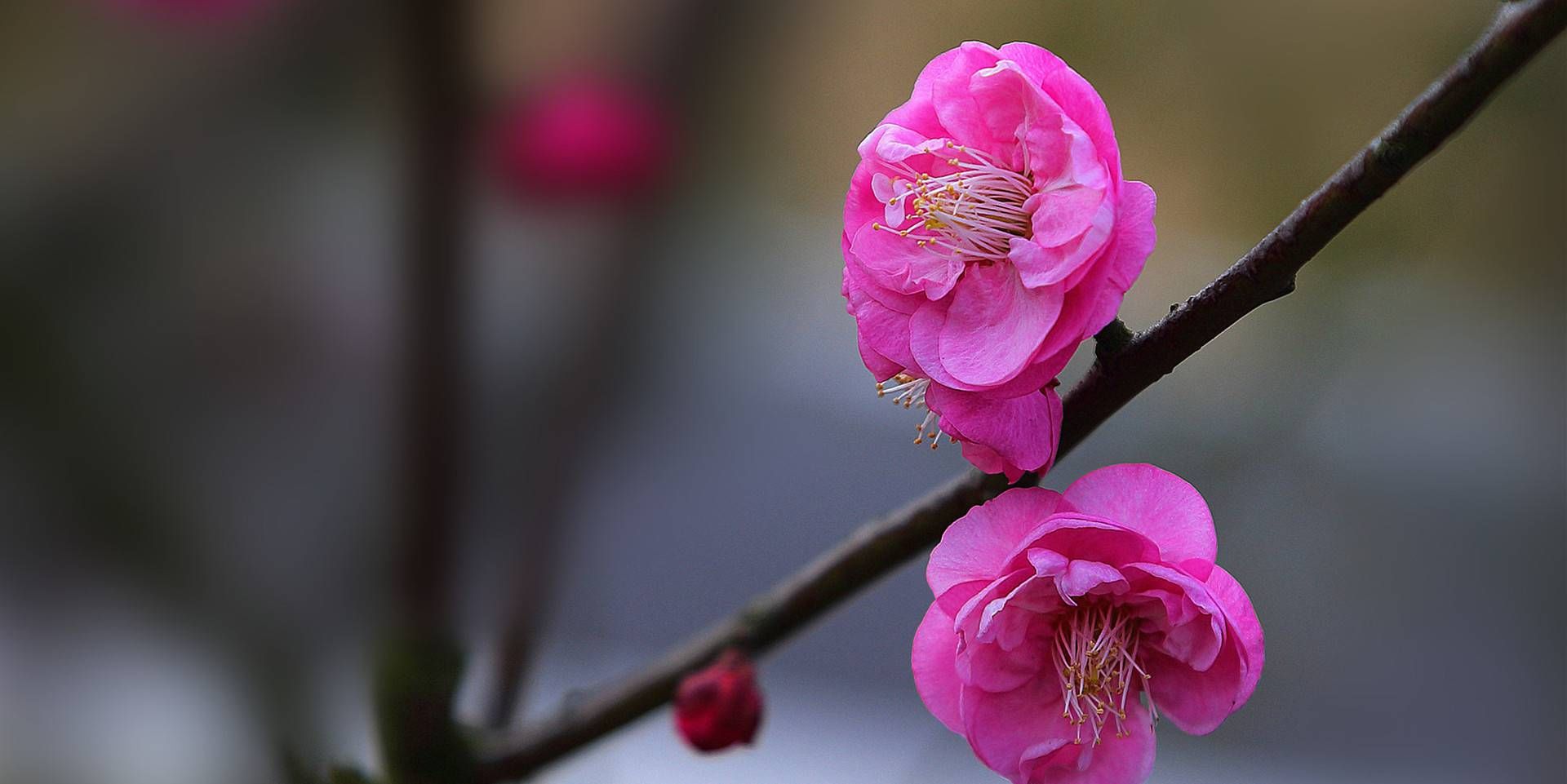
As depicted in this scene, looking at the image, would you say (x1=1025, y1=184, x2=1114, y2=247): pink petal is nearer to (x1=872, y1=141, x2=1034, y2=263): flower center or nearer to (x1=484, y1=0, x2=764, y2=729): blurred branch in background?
(x1=872, y1=141, x2=1034, y2=263): flower center

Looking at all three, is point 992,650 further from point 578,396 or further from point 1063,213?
point 578,396

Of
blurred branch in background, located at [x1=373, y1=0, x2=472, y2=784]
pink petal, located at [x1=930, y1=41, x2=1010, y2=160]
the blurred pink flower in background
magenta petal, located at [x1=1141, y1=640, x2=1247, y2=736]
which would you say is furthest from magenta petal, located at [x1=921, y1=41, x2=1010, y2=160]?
the blurred pink flower in background

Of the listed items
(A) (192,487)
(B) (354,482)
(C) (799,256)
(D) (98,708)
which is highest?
(A) (192,487)

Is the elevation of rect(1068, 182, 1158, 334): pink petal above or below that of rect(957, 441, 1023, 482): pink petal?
above

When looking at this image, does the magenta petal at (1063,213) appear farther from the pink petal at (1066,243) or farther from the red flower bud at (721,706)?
the red flower bud at (721,706)

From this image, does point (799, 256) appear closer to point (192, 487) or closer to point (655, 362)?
point (655, 362)

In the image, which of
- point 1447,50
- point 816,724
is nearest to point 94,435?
point 816,724

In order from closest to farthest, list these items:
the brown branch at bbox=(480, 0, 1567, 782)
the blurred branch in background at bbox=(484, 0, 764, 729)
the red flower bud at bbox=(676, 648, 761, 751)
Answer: the brown branch at bbox=(480, 0, 1567, 782)
the red flower bud at bbox=(676, 648, 761, 751)
the blurred branch in background at bbox=(484, 0, 764, 729)
